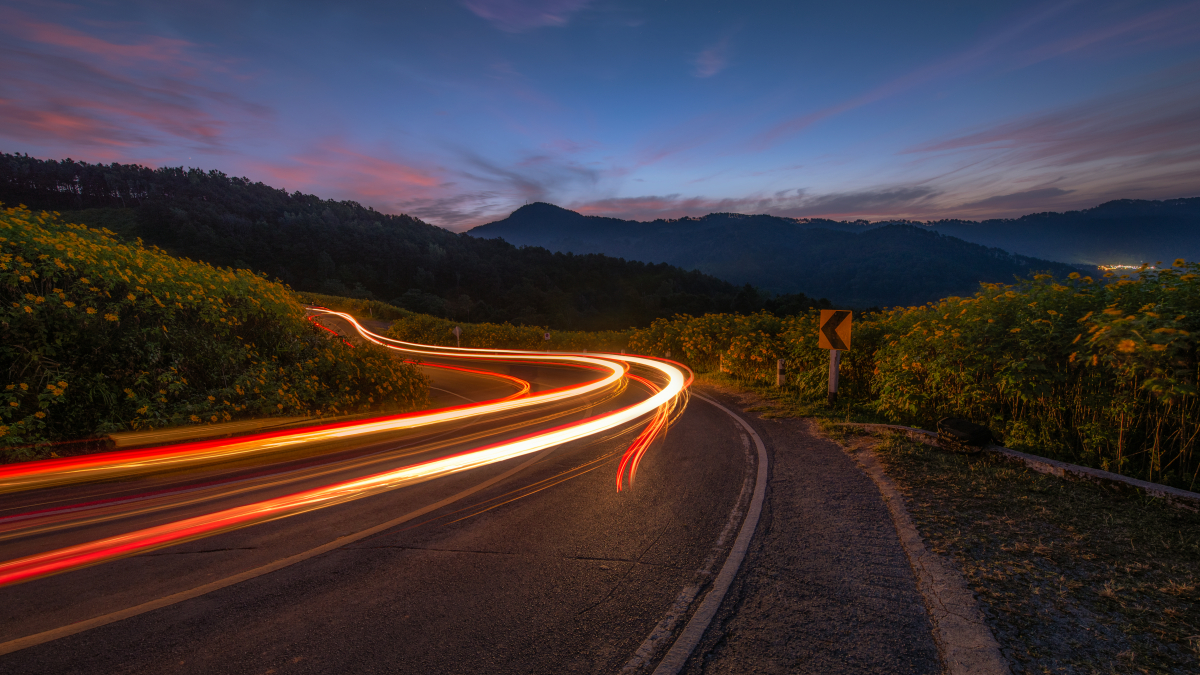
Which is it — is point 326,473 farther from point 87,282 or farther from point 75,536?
point 87,282

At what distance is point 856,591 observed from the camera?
3572mm

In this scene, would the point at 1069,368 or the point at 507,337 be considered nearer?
the point at 1069,368

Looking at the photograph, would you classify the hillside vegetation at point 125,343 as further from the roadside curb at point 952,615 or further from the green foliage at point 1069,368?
the green foliage at point 1069,368

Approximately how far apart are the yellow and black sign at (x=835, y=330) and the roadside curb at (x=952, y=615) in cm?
598

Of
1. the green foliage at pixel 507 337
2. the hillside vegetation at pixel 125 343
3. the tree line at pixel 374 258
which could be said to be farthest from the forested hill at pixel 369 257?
the hillside vegetation at pixel 125 343

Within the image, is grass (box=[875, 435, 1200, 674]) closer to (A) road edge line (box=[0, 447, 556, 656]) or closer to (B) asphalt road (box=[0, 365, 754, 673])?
(B) asphalt road (box=[0, 365, 754, 673])

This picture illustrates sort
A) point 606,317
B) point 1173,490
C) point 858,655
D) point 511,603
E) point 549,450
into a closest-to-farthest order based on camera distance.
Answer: point 858,655 < point 511,603 < point 1173,490 < point 549,450 < point 606,317

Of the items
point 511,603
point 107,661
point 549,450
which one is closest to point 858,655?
point 511,603

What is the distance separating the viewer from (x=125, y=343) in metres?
7.46

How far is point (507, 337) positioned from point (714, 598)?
29021mm

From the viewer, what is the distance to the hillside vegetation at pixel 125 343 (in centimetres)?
656

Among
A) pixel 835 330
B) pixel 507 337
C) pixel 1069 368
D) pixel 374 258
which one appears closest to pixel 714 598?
pixel 1069 368

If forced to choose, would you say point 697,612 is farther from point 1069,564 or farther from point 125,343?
point 125,343

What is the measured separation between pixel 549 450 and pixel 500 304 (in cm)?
8998
